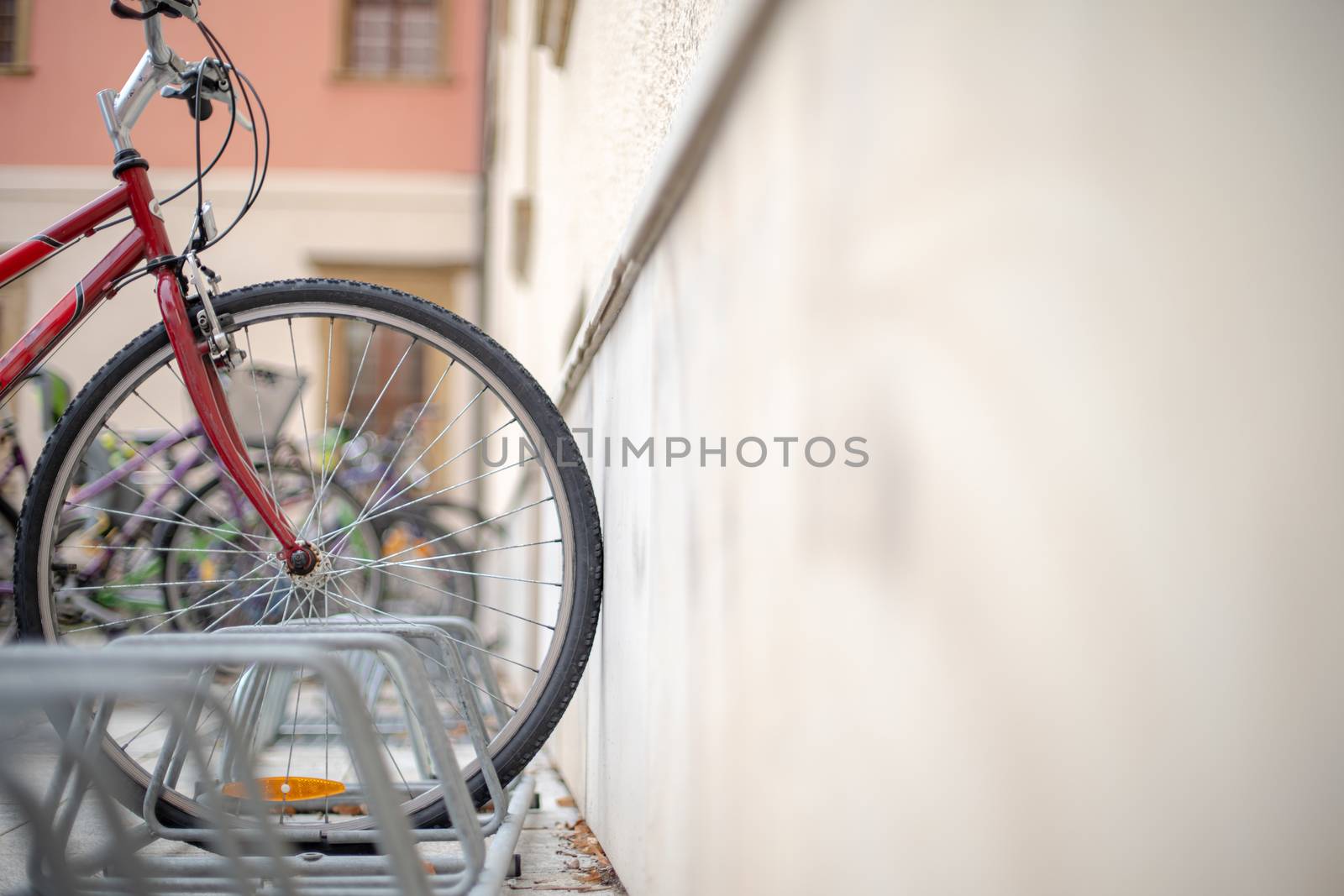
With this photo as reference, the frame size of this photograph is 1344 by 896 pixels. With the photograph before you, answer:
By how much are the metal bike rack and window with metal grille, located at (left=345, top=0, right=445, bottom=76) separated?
769 centimetres

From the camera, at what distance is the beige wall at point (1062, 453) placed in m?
0.37

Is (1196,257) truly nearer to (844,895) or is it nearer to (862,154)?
(862,154)

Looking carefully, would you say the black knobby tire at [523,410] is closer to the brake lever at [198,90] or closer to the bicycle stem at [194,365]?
the bicycle stem at [194,365]

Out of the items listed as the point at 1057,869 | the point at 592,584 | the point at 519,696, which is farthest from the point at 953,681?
the point at 519,696

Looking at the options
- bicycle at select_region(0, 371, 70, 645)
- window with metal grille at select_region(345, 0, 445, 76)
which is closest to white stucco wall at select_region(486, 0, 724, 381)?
bicycle at select_region(0, 371, 70, 645)

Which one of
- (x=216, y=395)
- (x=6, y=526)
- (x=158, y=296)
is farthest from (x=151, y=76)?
(x=6, y=526)

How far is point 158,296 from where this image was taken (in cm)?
127

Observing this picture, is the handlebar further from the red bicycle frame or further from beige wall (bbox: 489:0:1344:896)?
beige wall (bbox: 489:0:1344:896)

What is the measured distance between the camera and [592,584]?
1.21 meters

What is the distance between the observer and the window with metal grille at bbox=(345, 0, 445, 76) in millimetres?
8227

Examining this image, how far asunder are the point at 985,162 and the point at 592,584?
843 mm

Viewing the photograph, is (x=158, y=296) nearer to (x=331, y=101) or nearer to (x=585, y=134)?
(x=585, y=134)

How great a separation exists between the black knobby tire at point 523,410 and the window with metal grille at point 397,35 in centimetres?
751

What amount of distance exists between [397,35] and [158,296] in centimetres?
782
